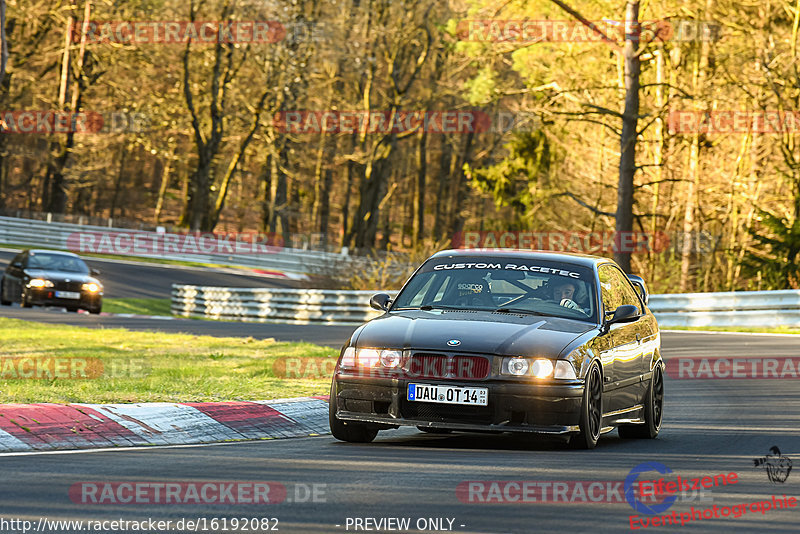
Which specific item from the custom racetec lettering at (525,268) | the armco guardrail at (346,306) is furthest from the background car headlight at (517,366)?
the armco guardrail at (346,306)

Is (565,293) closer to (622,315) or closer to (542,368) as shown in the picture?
(622,315)

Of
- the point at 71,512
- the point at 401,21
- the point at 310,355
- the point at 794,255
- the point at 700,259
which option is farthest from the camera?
the point at 401,21

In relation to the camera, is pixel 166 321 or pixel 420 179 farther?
pixel 420 179

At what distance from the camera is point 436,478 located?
24.9ft

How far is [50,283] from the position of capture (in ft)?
96.0

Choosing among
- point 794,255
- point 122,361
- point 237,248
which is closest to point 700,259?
point 794,255

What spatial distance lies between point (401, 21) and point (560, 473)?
4906 centimetres

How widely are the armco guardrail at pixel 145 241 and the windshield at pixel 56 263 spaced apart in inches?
780

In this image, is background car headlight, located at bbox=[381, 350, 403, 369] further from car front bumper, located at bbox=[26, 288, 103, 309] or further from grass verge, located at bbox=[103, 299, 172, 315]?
grass verge, located at bbox=[103, 299, 172, 315]

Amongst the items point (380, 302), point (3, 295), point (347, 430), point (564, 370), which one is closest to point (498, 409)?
point (564, 370)

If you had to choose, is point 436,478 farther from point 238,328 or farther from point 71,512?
point 238,328

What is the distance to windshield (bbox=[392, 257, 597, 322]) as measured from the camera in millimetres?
10070

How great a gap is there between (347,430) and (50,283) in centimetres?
2129

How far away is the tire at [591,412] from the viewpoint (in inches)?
354
